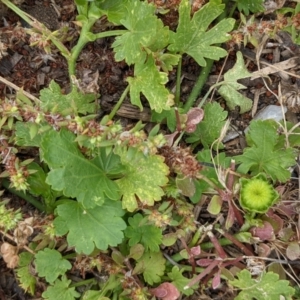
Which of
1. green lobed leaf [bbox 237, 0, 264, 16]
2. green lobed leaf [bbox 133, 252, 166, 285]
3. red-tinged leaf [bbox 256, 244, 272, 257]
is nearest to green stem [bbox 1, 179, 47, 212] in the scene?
green lobed leaf [bbox 133, 252, 166, 285]

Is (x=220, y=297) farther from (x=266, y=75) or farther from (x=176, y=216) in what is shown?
(x=266, y=75)

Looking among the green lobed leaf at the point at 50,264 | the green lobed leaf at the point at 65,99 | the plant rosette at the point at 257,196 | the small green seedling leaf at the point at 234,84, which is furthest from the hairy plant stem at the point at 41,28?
the plant rosette at the point at 257,196

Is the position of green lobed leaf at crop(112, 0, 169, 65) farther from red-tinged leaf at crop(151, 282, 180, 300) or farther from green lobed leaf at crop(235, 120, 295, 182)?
red-tinged leaf at crop(151, 282, 180, 300)

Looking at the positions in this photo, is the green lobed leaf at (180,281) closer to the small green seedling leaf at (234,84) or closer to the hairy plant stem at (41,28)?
the small green seedling leaf at (234,84)

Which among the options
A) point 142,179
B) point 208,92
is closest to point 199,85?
point 208,92

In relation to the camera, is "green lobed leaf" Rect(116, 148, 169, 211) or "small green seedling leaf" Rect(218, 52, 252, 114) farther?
Answer: "small green seedling leaf" Rect(218, 52, 252, 114)
